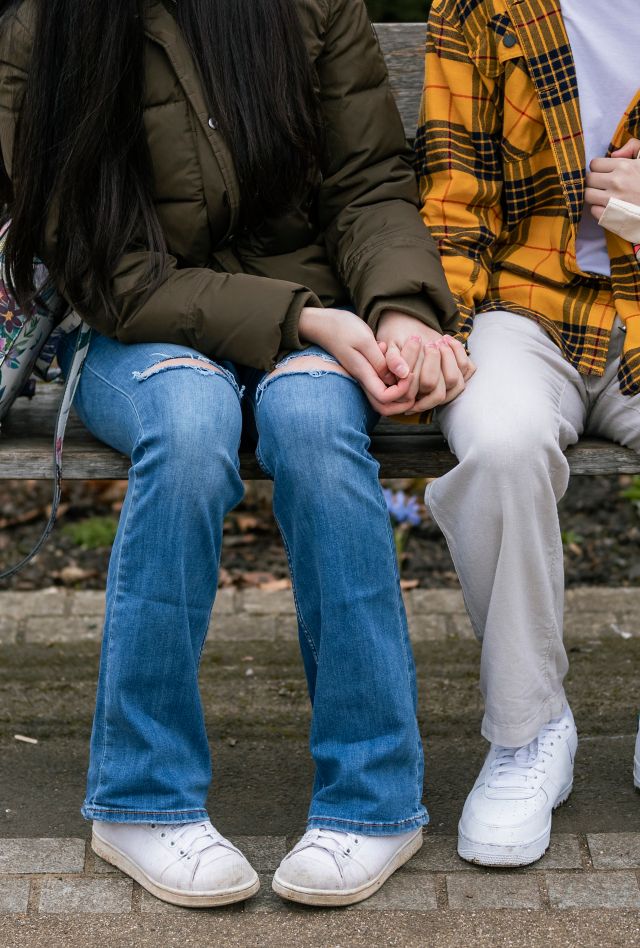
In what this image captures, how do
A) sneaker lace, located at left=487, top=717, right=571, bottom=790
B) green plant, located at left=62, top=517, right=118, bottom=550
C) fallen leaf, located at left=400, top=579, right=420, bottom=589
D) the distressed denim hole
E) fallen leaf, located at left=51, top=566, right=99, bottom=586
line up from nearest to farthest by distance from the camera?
the distressed denim hole < sneaker lace, located at left=487, top=717, right=571, bottom=790 < fallen leaf, located at left=400, top=579, right=420, bottom=589 < fallen leaf, located at left=51, top=566, right=99, bottom=586 < green plant, located at left=62, top=517, right=118, bottom=550

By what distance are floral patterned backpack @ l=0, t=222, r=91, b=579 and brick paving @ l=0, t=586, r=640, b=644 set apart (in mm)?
1012

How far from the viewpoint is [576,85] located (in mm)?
2432

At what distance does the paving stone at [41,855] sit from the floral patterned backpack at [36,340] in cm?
52

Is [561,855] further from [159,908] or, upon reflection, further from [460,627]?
[460,627]

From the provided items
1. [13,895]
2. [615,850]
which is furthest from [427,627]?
[13,895]

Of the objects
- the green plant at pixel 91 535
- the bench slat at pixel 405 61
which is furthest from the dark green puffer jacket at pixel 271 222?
the green plant at pixel 91 535

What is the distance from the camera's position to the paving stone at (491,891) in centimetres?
217

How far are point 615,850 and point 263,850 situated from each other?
65 cm

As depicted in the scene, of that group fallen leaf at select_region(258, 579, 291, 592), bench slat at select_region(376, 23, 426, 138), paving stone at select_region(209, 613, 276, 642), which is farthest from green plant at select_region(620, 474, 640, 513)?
bench slat at select_region(376, 23, 426, 138)

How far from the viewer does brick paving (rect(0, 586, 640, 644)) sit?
341 cm

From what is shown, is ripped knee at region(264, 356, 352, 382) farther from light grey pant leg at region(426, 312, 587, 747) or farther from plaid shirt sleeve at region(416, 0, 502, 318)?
plaid shirt sleeve at region(416, 0, 502, 318)

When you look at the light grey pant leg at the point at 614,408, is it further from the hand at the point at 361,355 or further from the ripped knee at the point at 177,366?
the ripped knee at the point at 177,366

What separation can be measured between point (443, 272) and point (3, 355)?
86 cm

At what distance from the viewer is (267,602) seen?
3.64m
